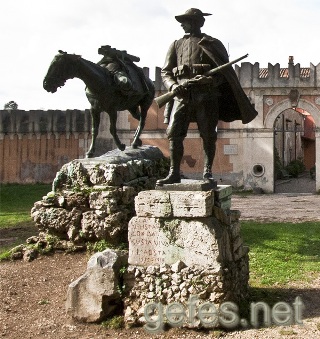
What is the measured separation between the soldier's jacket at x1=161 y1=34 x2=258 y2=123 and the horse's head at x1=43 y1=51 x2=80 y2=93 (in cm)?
280

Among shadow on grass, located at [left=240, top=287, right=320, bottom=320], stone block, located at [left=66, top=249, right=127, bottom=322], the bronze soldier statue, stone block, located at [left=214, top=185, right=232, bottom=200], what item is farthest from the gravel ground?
the bronze soldier statue

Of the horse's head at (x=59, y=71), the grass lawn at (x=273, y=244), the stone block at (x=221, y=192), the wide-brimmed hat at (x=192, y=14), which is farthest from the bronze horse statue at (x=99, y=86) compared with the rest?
the stone block at (x=221, y=192)

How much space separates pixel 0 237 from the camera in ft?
34.4

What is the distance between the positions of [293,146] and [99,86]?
25.2 m

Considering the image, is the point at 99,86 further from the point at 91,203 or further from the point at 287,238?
the point at 287,238

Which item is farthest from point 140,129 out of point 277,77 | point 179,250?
point 277,77

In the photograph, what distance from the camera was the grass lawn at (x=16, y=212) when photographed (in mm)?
10266

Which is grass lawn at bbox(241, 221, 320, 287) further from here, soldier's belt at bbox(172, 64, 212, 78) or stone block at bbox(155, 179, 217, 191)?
soldier's belt at bbox(172, 64, 212, 78)

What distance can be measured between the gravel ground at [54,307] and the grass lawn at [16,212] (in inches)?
64.8

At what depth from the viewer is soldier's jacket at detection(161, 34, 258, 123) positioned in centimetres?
570

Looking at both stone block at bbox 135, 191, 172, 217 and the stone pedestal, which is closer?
the stone pedestal

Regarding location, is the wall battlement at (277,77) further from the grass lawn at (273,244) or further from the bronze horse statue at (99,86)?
the bronze horse statue at (99,86)

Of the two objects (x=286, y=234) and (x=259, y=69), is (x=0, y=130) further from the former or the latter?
(x=286, y=234)

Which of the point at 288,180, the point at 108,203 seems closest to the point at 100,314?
the point at 108,203
